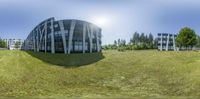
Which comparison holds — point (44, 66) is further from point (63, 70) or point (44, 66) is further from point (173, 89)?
point (173, 89)

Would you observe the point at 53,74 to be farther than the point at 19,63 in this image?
No

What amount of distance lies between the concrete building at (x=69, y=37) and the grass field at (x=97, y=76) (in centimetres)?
425

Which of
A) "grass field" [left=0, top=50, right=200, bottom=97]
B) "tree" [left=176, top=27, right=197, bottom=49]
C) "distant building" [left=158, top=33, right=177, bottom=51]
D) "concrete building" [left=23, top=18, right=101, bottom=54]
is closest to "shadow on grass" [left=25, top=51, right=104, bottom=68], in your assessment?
"grass field" [left=0, top=50, right=200, bottom=97]

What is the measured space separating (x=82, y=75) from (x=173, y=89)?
749 inches

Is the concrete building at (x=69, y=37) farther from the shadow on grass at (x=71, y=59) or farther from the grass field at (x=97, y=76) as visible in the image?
the grass field at (x=97, y=76)

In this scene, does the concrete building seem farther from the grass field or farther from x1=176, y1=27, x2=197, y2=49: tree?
x1=176, y1=27, x2=197, y2=49: tree

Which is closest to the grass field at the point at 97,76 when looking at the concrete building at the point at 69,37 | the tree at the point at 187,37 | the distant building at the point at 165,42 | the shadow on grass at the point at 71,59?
the shadow on grass at the point at 71,59

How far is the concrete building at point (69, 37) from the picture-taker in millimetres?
91875

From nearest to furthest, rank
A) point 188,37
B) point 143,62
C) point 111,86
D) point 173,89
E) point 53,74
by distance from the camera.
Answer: point 173,89 → point 111,86 → point 53,74 → point 143,62 → point 188,37

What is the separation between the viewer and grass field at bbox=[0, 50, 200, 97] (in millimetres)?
56281

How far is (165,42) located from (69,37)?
87.5m

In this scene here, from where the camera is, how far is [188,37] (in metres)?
121

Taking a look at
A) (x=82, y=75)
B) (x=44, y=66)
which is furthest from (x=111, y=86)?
(x=44, y=66)

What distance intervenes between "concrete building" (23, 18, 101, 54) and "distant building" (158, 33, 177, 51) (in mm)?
71559
